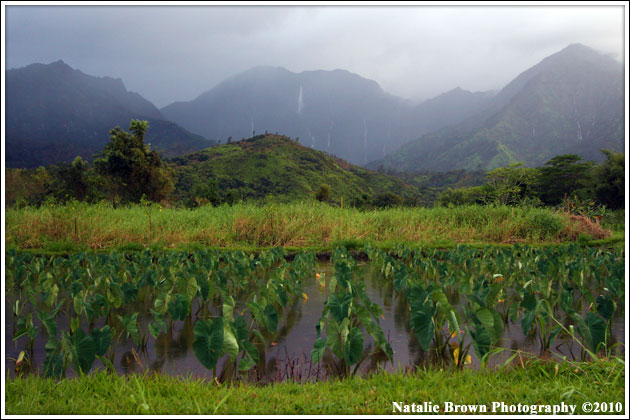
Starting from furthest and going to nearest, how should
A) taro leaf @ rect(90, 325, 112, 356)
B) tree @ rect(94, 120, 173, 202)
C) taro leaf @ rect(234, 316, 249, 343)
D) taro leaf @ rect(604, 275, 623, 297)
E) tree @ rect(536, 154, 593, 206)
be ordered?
tree @ rect(536, 154, 593, 206)
tree @ rect(94, 120, 173, 202)
taro leaf @ rect(604, 275, 623, 297)
taro leaf @ rect(234, 316, 249, 343)
taro leaf @ rect(90, 325, 112, 356)

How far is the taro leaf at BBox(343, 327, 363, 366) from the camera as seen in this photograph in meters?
2.74

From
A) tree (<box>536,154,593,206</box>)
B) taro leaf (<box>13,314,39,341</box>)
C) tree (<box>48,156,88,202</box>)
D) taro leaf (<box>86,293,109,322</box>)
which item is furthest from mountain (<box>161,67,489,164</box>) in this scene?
taro leaf (<box>13,314,39,341</box>)

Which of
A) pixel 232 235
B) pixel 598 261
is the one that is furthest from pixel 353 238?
pixel 598 261

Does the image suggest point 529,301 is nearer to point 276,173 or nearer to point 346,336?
point 346,336

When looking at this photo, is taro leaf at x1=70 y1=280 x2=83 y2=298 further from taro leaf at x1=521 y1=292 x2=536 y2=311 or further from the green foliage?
taro leaf at x1=521 y1=292 x2=536 y2=311

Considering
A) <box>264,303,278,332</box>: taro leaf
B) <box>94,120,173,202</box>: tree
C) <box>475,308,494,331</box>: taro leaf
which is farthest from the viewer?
<box>94,120,173,202</box>: tree

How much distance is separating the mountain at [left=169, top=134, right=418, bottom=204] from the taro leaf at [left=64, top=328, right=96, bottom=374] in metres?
32.3

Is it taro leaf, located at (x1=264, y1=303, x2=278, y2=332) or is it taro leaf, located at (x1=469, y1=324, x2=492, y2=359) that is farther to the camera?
taro leaf, located at (x1=264, y1=303, x2=278, y2=332)

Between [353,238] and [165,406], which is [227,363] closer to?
[165,406]

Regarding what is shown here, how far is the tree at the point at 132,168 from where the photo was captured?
2262 centimetres

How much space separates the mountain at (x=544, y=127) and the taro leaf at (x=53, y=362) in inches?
3490

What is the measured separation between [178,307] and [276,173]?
1550 inches

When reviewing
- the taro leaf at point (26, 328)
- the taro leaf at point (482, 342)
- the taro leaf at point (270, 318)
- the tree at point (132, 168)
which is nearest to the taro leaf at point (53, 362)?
the taro leaf at point (26, 328)

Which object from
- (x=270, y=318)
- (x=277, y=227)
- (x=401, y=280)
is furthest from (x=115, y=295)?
(x=277, y=227)
